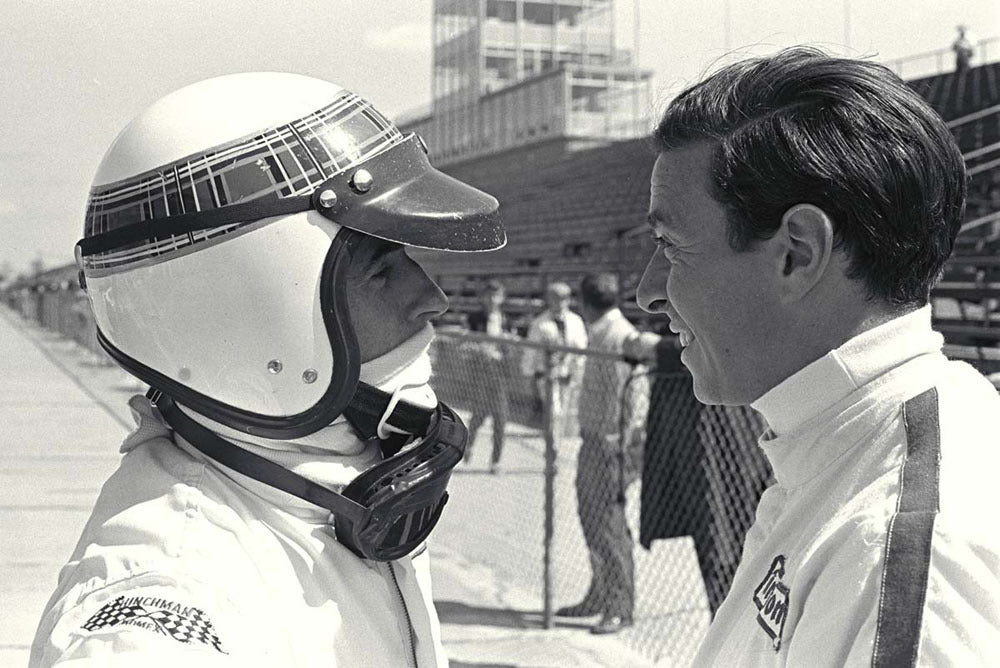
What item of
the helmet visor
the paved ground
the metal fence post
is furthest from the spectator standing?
the helmet visor

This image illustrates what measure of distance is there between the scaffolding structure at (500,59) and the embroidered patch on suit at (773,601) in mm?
39771

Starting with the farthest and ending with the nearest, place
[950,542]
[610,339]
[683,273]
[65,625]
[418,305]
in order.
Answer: [610,339] → [418,305] → [683,273] → [65,625] → [950,542]

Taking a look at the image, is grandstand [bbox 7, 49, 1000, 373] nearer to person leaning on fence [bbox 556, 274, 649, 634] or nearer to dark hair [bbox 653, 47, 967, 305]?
person leaning on fence [bbox 556, 274, 649, 634]

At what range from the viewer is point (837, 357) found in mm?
1151

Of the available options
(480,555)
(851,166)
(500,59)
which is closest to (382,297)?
(851,166)

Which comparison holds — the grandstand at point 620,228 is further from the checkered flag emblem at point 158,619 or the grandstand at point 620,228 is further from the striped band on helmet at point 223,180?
the checkered flag emblem at point 158,619

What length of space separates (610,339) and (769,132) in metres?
4.78

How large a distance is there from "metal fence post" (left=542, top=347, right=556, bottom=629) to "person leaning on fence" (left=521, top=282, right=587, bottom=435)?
1cm

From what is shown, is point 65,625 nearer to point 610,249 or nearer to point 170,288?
point 170,288

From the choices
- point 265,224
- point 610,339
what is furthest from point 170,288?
A: point 610,339

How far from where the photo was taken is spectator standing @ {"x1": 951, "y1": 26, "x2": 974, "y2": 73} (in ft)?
57.5

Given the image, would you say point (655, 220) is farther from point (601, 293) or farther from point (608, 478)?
point (601, 293)

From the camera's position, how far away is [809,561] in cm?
106

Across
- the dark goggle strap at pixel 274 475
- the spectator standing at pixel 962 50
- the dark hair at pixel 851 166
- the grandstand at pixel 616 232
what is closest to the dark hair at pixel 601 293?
the grandstand at pixel 616 232
